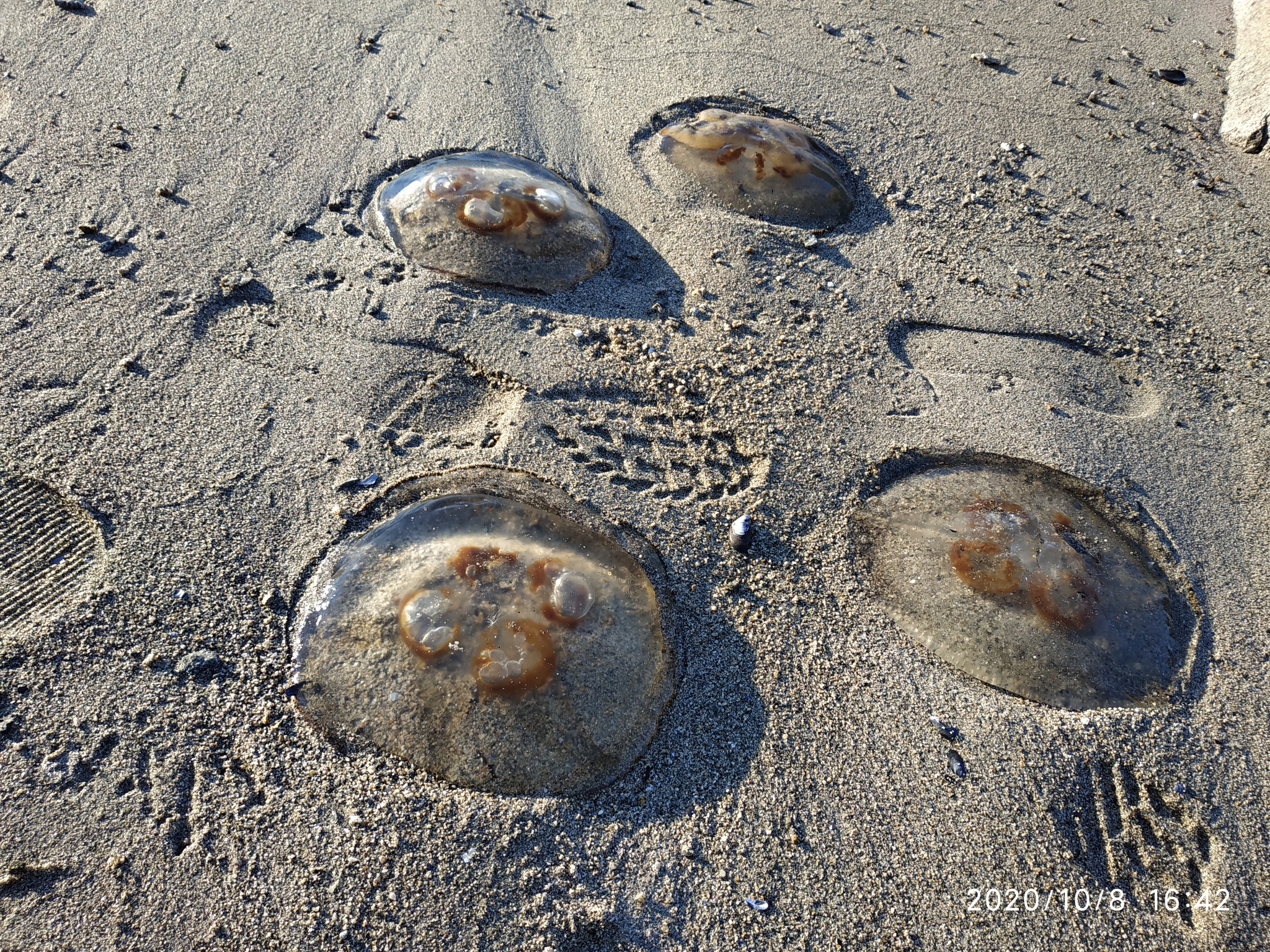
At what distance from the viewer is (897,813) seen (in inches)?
77.4

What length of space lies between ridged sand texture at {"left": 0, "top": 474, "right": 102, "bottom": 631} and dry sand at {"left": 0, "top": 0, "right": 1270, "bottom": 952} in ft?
0.04

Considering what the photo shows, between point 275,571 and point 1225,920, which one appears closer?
point 1225,920

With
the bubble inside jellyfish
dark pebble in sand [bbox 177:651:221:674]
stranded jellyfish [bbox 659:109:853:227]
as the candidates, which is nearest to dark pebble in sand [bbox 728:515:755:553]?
the bubble inside jellyfish

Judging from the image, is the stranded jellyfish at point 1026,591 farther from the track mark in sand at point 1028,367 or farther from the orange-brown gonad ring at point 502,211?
the orange-brown gonad ring at point 502,211

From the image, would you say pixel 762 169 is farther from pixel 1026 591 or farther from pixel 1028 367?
pixel 1026 591

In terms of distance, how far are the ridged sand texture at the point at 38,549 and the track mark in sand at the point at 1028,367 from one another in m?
2.73

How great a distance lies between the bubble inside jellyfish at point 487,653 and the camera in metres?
1.93

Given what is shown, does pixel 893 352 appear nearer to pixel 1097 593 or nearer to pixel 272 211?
pixel 1097 593

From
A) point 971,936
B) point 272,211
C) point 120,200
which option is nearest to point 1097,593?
point 971,936

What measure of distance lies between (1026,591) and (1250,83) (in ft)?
12.8

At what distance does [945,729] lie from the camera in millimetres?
2111

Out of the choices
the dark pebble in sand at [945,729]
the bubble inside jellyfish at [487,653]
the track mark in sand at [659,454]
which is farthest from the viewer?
the track mark in sand at [659,454]

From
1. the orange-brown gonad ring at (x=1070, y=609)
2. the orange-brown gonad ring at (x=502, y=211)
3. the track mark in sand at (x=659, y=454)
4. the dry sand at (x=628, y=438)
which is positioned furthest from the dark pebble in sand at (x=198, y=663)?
the orange-brown gonad ring at (x=1070, y=609)

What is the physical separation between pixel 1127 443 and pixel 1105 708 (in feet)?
3.56
